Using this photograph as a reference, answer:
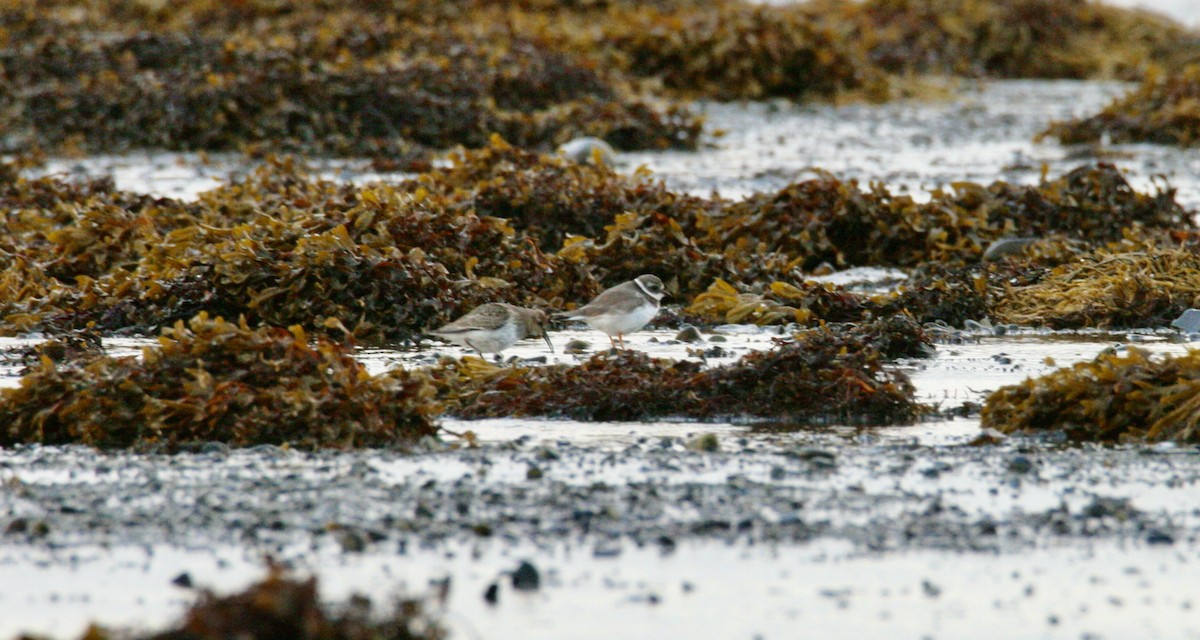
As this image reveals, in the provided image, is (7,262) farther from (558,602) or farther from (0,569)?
(558,602)

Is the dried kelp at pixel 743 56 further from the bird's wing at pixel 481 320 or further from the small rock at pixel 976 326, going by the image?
the bird's wing at pixel 481 320

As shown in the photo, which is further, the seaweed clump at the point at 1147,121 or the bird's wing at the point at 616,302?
the seaweed clump at the point at 1147,121

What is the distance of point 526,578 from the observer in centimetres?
349

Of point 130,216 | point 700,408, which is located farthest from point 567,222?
point 700,408

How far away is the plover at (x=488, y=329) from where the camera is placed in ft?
20.9

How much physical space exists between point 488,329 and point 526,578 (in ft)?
9.65

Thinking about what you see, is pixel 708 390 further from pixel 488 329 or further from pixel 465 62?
pixel 465 62

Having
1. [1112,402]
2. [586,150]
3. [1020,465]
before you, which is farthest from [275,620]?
[586,150]

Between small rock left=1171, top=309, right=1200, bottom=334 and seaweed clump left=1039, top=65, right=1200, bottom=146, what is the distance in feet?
22.2

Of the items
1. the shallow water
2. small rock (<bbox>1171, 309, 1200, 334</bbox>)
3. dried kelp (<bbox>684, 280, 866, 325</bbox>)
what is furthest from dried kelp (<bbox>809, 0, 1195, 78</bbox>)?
the shallow water

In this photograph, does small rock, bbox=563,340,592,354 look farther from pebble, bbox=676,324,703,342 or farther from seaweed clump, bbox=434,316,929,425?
seaweed clump, bbox=434,316,929,425

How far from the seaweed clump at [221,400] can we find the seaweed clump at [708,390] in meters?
0.48

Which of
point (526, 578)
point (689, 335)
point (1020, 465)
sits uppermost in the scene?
point (526, 578)

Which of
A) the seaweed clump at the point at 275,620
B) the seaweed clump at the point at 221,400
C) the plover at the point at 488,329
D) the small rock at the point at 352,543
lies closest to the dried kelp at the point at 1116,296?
the plover at the point at 488,329
